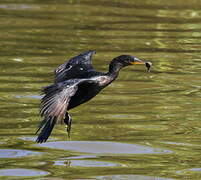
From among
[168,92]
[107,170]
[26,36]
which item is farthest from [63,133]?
[26,36]

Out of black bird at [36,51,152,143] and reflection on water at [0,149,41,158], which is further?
reflection on water at [0,149,41,158]

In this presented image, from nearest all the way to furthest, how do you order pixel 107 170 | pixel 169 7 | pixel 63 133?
1. pixel 107 170
2. pixel 63 133
3. pixel 169 7

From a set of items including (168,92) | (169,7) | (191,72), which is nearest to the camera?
(168,92)

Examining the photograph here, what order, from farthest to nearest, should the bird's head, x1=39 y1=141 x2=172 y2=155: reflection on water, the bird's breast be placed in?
the bird's head, the bird's breast, x1=39 y1=141 x2=172 y2=155: reflection on water

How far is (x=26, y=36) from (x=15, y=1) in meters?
3.66

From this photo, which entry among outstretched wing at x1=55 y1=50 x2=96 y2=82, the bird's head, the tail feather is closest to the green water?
the tail feather

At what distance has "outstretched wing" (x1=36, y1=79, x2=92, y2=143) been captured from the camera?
8.38m

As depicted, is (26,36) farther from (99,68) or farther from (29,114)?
(29,114)

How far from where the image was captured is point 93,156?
29.7 feet

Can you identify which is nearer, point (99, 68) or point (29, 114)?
point (29, 114)

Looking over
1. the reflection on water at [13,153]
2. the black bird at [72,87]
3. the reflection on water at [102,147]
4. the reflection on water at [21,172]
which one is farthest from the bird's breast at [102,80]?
the reflection on water at [21,172]

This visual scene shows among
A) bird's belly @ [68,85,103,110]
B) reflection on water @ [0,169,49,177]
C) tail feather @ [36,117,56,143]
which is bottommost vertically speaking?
reflection on water @ [0,169,49,177]

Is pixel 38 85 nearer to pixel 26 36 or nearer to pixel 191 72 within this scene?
pixel 191 72

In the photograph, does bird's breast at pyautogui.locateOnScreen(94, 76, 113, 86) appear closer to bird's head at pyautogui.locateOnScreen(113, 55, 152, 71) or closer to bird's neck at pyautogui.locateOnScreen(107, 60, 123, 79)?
bird's neck at pyautogui.locateOnScreen(107, 60, 123, 79)
